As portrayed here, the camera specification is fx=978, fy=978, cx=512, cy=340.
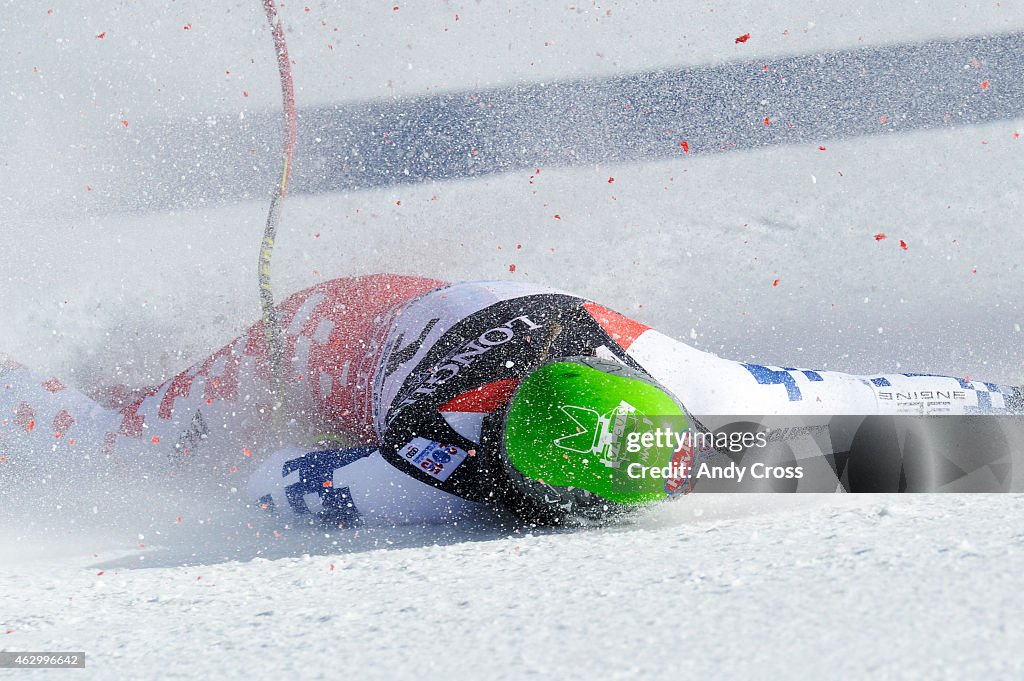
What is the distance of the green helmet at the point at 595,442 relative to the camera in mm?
1022

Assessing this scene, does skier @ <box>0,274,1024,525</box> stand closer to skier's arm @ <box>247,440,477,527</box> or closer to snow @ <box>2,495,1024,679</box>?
skier's arm @ <box>247,440,477,527</box>

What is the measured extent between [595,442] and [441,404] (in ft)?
0.88

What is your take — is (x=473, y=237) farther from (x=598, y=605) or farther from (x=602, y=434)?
(x=598, y=605)

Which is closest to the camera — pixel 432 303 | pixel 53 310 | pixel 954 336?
pixel 432 303

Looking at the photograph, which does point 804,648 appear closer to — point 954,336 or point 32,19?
point 954,336

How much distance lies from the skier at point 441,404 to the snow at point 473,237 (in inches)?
2.4

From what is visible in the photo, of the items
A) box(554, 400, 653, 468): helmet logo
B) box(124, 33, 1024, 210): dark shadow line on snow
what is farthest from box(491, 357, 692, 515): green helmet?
box(124, 33, 1024, 210): dark shadow line on snow

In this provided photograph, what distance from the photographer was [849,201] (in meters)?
2.04

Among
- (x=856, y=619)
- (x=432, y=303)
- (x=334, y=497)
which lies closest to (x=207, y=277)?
(x=432, y=303)

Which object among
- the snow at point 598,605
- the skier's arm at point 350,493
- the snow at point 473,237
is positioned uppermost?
the snow at point 473,237

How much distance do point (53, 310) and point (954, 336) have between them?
175 cm

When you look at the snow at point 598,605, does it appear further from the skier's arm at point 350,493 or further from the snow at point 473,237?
the skier's arm at point 350,493

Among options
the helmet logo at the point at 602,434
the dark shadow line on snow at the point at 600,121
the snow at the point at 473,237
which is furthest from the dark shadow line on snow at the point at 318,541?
the dark shadow line on snow at the point at 600,121

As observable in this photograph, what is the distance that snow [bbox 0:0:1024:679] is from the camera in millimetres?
1079
